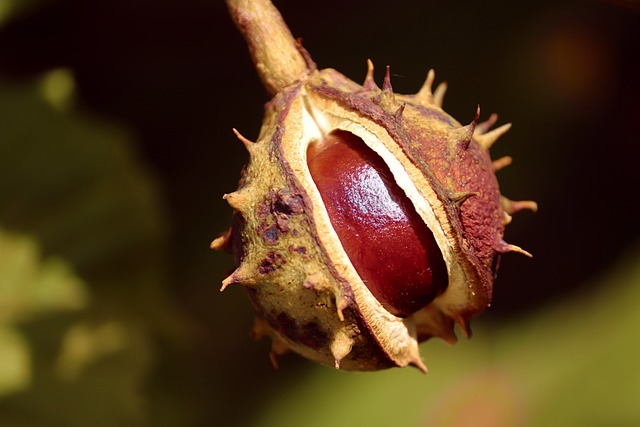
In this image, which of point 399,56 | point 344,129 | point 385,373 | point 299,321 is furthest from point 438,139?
point 385,373

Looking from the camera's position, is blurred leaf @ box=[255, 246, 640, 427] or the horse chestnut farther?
blurred leaf @ box=[255, 246, 640, 427]

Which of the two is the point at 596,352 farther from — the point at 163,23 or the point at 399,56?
the point at 163,23

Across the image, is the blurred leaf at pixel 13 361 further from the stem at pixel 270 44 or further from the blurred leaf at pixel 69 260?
the stem at pixel 270 44

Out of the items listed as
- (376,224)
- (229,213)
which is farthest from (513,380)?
(376,224)

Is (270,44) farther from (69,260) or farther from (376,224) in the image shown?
(69,260)

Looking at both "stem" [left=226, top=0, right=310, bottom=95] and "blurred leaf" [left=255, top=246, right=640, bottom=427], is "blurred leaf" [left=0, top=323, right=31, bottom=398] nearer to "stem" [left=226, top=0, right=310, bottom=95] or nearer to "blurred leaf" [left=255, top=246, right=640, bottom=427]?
"blurred leaf" [left=255, top=246, right=640, bottom=427]

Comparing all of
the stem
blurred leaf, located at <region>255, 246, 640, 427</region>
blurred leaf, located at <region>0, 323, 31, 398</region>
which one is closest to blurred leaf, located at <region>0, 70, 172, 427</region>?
blurred leaf, located at <region>0, 323, 31, 398</region>

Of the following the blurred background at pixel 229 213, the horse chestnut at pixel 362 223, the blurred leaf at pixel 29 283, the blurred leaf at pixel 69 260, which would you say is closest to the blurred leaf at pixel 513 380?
the blurred background at pixel 229 213
